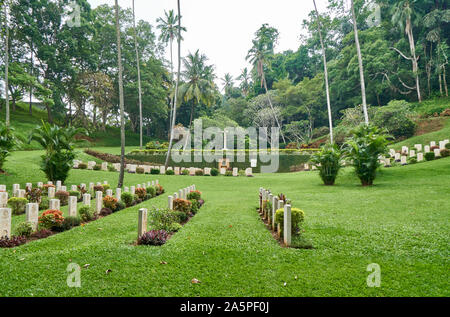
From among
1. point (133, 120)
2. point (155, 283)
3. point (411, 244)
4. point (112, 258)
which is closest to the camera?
point (155, 283)

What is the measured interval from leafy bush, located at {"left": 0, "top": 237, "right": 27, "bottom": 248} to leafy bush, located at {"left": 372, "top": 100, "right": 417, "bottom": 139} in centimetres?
2936

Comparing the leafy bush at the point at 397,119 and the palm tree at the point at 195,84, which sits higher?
the palm tree at the point at 195,84

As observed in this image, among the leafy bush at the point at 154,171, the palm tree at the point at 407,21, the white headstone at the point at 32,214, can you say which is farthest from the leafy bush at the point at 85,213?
the palm tree at the point at 407,21

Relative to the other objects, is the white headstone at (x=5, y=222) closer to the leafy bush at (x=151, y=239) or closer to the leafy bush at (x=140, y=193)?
the leafy bush at (x=151, y=239)

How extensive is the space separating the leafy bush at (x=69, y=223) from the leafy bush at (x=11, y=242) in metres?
1.15

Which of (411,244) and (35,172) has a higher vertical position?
(35,172)

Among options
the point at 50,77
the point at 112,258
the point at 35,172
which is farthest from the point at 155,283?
the point at 50,77

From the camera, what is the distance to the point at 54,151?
516 inches

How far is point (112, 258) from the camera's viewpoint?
4285 millimetres

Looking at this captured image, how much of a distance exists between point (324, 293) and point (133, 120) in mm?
49469

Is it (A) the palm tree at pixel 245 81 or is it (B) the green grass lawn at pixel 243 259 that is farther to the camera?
(A) the palm tree at pixel 245 81

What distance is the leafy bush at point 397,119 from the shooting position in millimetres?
26438

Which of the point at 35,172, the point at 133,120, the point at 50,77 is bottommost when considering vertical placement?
the point at 35,172
